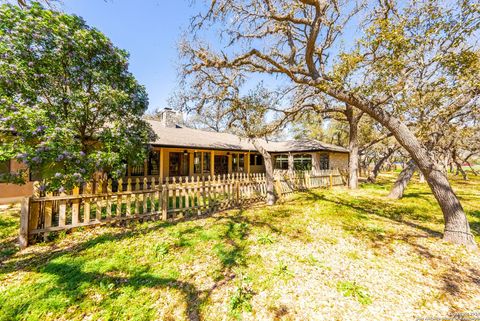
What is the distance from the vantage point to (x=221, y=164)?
62.3 feet

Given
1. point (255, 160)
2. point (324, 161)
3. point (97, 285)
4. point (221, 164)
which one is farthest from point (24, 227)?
point (324, 161)

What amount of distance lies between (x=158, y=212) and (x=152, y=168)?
29.3 feet

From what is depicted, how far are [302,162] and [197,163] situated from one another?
1077cm

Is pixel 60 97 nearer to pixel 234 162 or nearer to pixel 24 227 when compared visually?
pixel 24 227

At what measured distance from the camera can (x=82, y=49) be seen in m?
5.44

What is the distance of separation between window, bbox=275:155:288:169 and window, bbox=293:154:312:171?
1.06m

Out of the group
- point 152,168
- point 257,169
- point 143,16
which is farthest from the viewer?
point 257,169

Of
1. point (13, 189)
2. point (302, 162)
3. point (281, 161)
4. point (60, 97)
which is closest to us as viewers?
point (60, 97)

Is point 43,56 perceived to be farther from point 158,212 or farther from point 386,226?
point 386,226

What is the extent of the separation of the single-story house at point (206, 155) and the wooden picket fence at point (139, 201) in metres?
4.12

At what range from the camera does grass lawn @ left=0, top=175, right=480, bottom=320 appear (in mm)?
2812

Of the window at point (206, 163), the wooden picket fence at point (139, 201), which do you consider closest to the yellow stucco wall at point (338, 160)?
the wooden picket fence at point (139, 201)

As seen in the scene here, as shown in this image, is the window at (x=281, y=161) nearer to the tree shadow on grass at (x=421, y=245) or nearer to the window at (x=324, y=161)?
the window at (x=324, y=161)

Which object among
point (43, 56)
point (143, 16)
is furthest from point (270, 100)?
point (43, 56)
